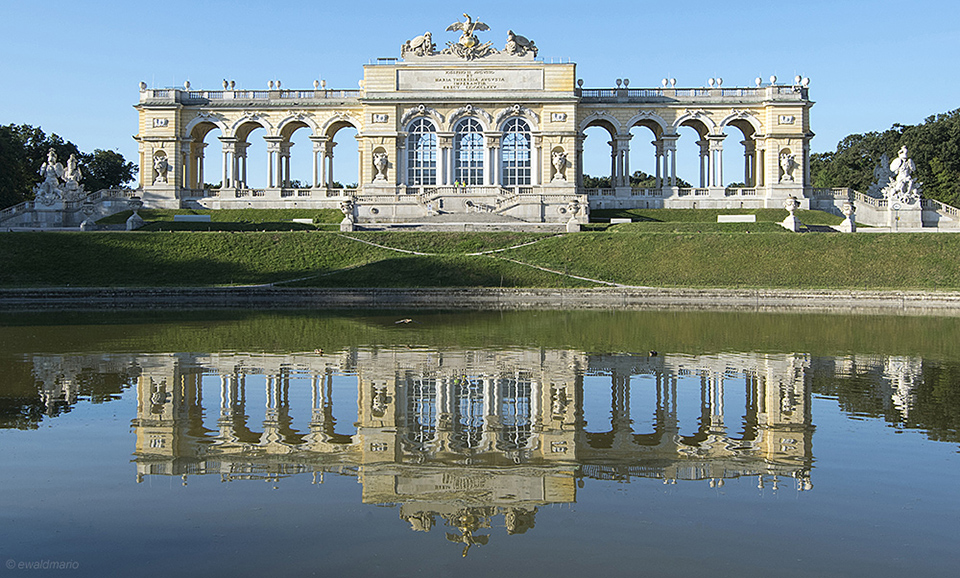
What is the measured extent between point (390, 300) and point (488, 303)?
14.2ft

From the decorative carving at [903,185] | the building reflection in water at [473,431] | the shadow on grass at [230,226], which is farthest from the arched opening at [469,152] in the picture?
the building reflection in water at [473,431]

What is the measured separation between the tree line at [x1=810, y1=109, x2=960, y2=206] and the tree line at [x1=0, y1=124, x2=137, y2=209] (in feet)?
234

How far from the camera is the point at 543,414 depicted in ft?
43.4

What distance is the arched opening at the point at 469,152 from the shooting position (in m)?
67.4

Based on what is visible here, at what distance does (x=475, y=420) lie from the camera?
42.0 feet

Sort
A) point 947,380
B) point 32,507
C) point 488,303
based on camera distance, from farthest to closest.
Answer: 1. point 488,303
2. point 947,380
3. point 32,507

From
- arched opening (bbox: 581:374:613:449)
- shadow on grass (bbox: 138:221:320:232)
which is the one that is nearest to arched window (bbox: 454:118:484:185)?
shadow on grass (bbox: 138:221:320:232)

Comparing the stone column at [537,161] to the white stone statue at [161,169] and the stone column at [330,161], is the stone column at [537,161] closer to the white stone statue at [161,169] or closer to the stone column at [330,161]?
the stone column at [330,161]

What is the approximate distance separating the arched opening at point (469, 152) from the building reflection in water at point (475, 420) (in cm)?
4936

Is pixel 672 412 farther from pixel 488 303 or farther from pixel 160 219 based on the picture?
pixel 160 219

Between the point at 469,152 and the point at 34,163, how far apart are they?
4203 cm

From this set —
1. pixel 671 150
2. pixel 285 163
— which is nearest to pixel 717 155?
pixel 671 150

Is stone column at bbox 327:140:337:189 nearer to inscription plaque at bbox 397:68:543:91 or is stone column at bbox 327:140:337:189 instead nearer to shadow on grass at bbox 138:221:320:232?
inscription plaque at bbox 397:68:543:91

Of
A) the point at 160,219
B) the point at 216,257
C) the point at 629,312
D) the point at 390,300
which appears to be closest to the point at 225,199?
the point at 160,219
